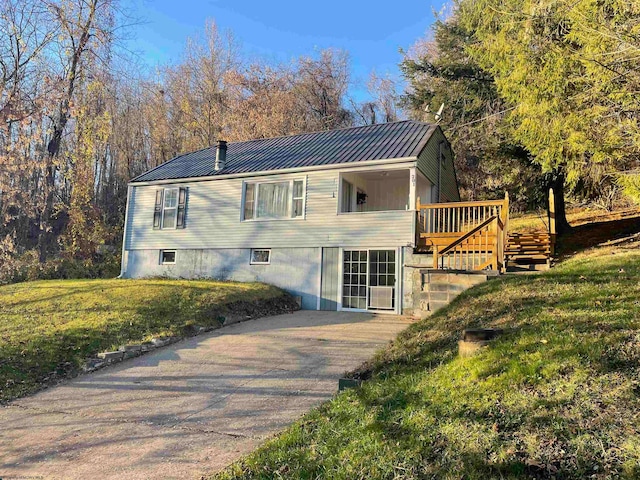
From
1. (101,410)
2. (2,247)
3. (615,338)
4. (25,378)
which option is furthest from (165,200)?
(615,338)

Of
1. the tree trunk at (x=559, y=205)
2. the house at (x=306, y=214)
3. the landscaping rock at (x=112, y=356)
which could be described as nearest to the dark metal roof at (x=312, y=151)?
the house at (x=306, y=214)

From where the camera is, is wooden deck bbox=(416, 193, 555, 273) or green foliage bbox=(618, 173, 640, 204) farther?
wooden deck bbox=(416, 193, 555, 273)

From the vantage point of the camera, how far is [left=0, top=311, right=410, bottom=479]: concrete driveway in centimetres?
358

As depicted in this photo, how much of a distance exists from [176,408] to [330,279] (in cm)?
837

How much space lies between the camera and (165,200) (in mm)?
16031

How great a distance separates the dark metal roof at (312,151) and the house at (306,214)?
0.05m

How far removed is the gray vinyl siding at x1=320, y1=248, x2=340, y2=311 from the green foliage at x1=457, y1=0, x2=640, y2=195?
631cm

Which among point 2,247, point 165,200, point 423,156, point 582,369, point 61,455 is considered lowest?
point 61,455

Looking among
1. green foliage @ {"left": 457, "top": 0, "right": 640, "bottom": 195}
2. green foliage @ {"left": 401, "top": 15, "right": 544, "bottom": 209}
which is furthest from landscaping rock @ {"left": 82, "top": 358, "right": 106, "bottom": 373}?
green foliage @ {"left": 401, "top": 15, "right": 544, "bottom": 209}

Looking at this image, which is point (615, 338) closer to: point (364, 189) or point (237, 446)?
point (237, 446)

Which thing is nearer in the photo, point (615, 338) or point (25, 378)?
point (615, 338)

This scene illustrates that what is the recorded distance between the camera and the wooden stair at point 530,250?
11.1 meters

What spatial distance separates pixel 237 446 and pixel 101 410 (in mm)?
2179

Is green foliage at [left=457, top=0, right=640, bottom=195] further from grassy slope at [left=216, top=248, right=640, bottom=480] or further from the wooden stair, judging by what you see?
grassy slope at [left=216, top=248, right=640, bottom=480]
